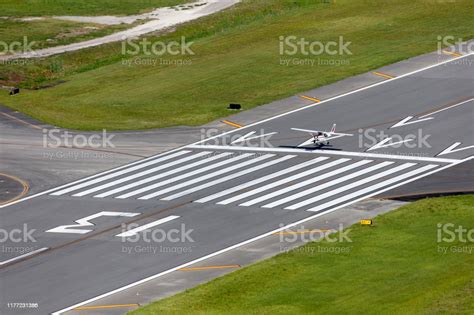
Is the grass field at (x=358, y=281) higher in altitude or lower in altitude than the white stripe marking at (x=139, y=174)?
lower

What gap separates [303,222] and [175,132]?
25.0m

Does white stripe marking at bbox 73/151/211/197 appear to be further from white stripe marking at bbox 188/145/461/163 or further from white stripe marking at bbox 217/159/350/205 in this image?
white stripe marking at bbox 217/159/350/205

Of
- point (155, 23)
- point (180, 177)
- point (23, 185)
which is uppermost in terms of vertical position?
point (155, 23)

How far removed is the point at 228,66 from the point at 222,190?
119 feet

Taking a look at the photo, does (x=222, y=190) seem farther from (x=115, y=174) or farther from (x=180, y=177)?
(x=115, y=174)

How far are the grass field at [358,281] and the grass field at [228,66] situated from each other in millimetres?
32780

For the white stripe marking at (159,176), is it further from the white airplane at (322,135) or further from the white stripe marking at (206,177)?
the white airplane at (322,135)

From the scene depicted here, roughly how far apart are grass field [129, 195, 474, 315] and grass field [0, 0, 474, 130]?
3278 cm

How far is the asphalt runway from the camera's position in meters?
65.4

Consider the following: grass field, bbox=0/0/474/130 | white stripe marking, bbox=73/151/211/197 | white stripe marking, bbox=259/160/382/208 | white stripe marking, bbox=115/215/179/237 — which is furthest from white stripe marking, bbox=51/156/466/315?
grass field, bbox=0/0/474/130

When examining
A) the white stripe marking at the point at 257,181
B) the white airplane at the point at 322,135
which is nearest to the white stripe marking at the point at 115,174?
the white stripe marking at the point at 257,181

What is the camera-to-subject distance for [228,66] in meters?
113

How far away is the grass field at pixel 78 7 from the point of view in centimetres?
14675

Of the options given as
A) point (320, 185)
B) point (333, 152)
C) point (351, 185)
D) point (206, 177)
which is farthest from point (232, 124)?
point (351, 185)
